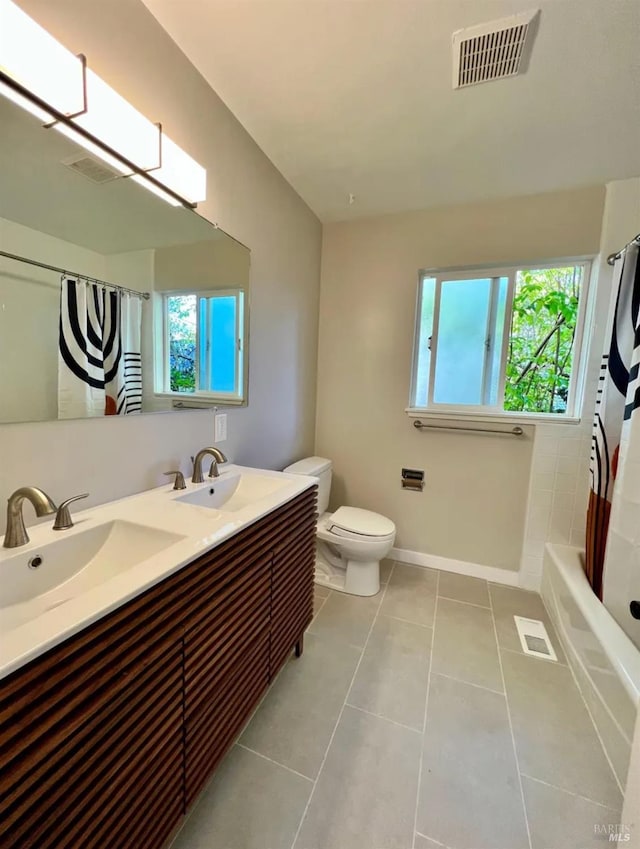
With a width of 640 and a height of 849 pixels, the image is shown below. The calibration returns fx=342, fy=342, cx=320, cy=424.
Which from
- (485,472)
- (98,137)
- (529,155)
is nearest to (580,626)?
(485,472)

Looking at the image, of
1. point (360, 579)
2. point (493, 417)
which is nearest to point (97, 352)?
point (360, 579)

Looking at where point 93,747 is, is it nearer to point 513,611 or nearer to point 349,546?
point 349,546

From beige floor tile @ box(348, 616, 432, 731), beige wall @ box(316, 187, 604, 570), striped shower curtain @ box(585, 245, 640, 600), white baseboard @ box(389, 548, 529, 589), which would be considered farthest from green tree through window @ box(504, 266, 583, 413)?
beige floor tile @ box(348, 616, 432, 731)

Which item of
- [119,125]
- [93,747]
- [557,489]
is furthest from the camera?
[557,489]

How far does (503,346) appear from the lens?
2.19m

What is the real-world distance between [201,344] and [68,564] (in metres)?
0.96

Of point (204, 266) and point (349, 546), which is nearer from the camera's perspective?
point (204, 266)

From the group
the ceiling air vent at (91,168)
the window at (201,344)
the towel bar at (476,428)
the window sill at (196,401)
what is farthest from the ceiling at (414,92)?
the towel bar at (476,428)

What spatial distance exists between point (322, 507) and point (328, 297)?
5.01 feet

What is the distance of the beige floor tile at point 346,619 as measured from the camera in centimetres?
172

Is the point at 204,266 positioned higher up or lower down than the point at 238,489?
higher up

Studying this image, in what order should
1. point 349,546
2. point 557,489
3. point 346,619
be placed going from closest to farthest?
point 346,619 → point 349,546 → point 557,489

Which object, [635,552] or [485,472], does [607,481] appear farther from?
[485,472]

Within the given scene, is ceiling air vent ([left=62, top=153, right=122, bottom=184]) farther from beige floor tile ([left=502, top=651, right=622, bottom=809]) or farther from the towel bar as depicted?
beige floor tile ([left=502, top=651, right=622, bottom=809])
